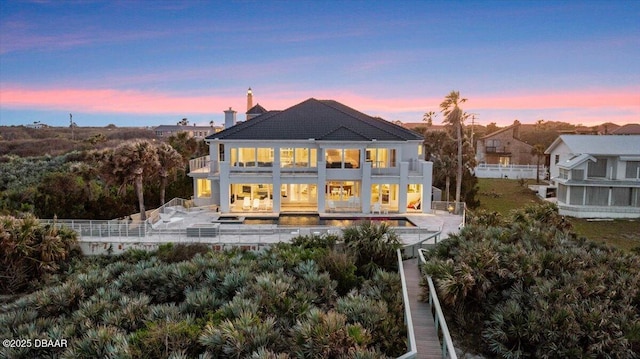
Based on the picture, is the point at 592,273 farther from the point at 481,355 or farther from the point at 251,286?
the point at 251,286

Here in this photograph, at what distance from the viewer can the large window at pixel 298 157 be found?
29016mm

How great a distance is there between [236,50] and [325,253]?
113ft

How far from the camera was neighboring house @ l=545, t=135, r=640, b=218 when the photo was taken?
111ft

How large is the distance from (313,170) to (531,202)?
21.4 meters

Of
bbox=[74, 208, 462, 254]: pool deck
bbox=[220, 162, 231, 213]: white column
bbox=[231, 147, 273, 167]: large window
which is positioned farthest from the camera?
bbox=[231, 147, 273, 167]: large window

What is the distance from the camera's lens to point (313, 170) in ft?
93.7

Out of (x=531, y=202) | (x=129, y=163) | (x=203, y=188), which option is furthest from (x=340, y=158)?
(x=531, y=202)

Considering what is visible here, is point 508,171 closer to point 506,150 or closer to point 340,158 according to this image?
point 506,150

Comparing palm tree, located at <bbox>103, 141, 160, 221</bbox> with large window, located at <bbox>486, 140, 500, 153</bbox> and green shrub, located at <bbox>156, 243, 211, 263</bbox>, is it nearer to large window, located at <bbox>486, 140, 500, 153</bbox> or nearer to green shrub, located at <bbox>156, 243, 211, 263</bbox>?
green shrub, located at <bbox>156, 243, 211, 263</bbox>

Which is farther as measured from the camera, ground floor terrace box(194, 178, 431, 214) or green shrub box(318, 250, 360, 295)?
ground floor terrace box(194, 178, 431, 214)

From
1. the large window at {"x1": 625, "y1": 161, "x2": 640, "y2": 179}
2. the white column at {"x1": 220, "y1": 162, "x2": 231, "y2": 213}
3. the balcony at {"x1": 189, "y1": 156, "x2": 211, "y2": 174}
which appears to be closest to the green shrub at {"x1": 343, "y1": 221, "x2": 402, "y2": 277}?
the white column at {"x1": 220, "y1": 162, "x2": 231, "y2": 213}

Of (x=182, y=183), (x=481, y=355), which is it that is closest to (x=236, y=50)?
(x=182, y=183)

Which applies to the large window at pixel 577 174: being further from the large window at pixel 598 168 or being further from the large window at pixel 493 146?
the large window at pixel 493 146

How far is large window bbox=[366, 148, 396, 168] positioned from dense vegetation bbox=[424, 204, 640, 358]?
49.2 feet
